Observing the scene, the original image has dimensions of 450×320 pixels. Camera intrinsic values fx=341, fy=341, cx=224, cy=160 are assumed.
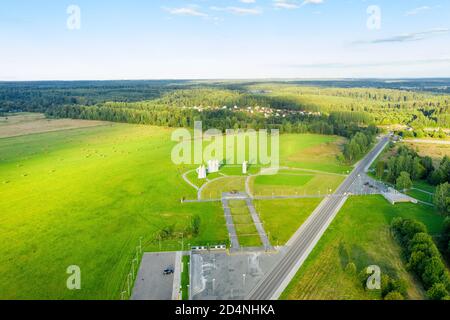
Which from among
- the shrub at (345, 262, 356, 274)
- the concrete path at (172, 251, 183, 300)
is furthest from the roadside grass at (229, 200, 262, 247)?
the shrub at (345, 262, 356, 274)

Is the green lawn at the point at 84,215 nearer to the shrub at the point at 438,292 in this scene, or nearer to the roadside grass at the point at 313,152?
the shrub at the point at 438,292

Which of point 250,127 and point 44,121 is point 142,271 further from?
point 44,121

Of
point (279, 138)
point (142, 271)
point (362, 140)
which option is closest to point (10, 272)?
point (142, 271)

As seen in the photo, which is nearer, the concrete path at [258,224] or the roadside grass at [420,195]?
the concrete path at [258,224]

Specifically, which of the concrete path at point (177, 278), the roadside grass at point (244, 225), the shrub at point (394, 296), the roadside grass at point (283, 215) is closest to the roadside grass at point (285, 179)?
the roadside grass at point (283, 215)

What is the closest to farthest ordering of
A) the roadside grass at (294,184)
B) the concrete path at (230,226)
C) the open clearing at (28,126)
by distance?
the concrete path at (230,226)
the roadside grass at (294,184)
the open clearing at (28,126)

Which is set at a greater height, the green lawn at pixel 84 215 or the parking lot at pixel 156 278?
the green lawn at pixel 84 215
